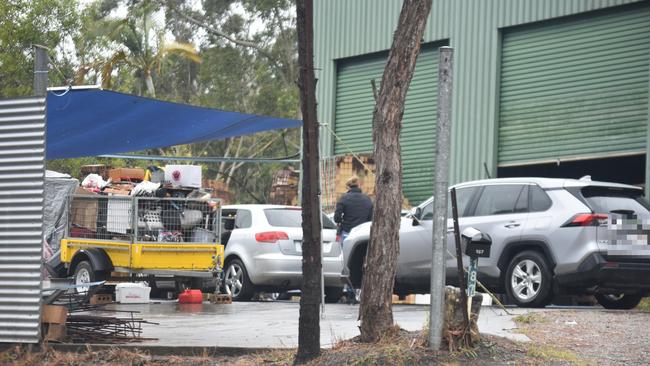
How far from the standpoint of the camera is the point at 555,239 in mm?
14125

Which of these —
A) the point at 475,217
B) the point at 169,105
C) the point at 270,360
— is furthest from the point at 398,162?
the point at 475,217

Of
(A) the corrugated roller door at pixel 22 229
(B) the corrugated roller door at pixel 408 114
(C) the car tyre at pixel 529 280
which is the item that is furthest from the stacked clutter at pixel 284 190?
(A) the corrugated roller door at pixel 22 229

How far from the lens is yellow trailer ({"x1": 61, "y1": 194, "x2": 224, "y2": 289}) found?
→ 52.2 feet

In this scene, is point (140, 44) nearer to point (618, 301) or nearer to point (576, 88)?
point (576, 88)

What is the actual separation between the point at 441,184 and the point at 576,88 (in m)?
13.8

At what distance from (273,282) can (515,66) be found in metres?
7.76

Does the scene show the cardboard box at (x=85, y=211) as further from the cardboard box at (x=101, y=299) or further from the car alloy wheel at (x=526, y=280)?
the car alloy wheel at (x=526, y=280)

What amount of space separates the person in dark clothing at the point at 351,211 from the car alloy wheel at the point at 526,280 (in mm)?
3512

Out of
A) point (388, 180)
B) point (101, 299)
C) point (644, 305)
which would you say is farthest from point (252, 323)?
point (644, 305)

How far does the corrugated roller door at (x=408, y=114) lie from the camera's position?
2397cm

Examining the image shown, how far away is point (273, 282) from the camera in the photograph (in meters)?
17.4

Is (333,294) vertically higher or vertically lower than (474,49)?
lower

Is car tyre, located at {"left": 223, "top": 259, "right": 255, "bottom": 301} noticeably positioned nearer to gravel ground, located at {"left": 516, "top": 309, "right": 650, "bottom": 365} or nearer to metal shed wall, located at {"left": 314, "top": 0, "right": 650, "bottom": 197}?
gravel ground, located at {"left": 516, "top": 309, "right": 650, "bottom": 365}

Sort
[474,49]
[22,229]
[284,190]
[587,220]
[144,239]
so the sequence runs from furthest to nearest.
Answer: [284,190], [474,49], [144,239], [587,220], [22,229]
